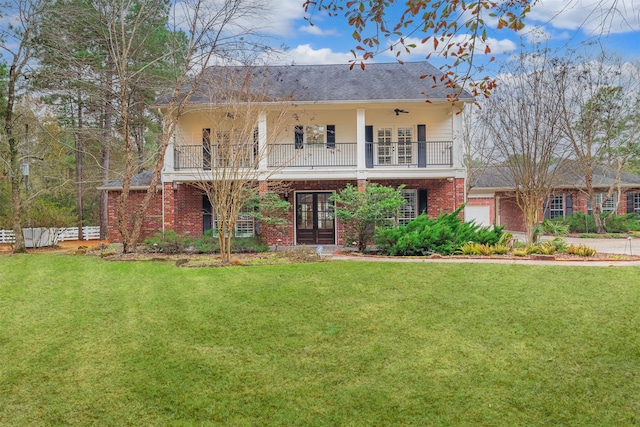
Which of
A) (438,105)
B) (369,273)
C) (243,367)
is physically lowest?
(243,367)

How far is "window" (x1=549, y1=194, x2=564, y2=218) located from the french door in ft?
48.2

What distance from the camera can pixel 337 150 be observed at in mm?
15664

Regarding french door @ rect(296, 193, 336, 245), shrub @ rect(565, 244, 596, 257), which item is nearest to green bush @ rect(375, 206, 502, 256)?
shrub @ rect(565, 244, 596, 257)

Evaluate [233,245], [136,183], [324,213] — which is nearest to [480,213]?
[324,213]

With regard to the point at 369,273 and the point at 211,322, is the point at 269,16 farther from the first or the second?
the point at 211,322

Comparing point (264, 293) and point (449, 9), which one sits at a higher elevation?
point (449, 9)

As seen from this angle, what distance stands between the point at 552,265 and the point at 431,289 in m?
→ 3.33

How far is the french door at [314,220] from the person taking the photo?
16484mm

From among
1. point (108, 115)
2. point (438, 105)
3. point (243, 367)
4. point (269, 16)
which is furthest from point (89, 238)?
point (243, 367)

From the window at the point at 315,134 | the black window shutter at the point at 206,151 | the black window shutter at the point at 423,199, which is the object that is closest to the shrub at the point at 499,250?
the black window shutter at the point at 423,199

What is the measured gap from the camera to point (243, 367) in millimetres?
4578

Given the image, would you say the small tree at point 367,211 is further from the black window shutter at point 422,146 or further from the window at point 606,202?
the window at point 606,202

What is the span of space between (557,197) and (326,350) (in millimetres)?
→ 23660

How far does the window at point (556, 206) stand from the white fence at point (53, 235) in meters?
24.1
